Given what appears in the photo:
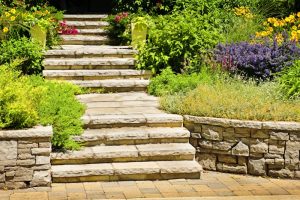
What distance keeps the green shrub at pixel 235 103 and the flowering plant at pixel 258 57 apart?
794mm

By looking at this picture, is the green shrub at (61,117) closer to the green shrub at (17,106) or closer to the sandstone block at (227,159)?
the green shrub at (17,106)

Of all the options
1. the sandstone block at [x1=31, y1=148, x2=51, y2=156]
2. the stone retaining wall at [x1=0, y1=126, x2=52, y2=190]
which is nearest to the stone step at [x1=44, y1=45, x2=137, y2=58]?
the stone retaining wall at [x1=0, y1=126, x2=52, y2=190]

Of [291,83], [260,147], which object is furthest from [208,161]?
[291,83]

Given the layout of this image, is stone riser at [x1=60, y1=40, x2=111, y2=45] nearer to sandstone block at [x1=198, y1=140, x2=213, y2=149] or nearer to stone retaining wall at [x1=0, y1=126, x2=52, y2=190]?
sandstone block at [x1=198, y1=140, x2=213, y2=149]

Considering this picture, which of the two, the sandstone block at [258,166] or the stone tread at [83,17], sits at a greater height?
the stone tread at [83,17]

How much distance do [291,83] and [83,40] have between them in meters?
5.12

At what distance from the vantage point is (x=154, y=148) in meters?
7.09

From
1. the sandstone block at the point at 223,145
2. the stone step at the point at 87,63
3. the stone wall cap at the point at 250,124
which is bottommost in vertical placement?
the sandstone block at the point at 223,145

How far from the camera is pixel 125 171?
667 centimetres

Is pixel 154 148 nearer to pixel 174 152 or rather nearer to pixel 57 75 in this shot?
pixel 174 152

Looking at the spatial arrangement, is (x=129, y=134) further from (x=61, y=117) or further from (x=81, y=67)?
(x=81, y=67)

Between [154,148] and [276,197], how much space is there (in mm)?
1643

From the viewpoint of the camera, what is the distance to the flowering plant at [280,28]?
404 inches

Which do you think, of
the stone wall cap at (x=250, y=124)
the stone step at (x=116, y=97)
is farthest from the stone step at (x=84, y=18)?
the stone wall cap at (x=250, y=124)
